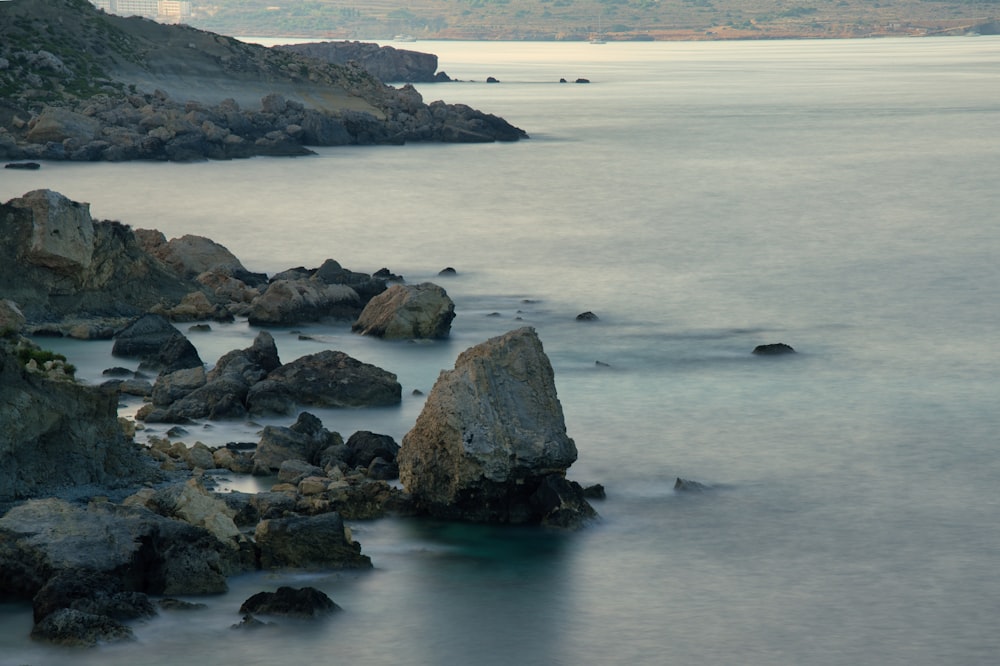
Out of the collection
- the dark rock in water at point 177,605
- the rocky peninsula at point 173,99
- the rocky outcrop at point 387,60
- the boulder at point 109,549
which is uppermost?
the boulder at point 109,549

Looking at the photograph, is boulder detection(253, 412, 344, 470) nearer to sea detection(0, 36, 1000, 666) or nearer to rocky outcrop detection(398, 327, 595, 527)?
sea detection(0, 36, 1000, 666)

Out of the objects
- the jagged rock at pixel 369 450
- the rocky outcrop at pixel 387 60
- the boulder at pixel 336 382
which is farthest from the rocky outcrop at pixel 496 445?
the rocky outcrop at pixel 387 60

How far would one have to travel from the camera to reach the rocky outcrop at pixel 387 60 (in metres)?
163

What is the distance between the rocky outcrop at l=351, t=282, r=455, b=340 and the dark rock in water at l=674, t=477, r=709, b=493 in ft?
32.2

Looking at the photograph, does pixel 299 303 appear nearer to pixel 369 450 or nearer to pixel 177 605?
pixel 369 450

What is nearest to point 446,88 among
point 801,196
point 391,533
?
point 801,196

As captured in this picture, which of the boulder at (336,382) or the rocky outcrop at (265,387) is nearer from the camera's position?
the rocky outcrop at (265,387)

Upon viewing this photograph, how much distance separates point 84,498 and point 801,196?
4348 centimetres

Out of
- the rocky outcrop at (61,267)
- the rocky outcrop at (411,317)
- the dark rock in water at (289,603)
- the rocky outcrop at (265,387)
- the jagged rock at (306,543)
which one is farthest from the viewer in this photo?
the rocky outcrop at (61,267)

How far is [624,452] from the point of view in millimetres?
22500

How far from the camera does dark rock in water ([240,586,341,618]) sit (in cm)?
1567

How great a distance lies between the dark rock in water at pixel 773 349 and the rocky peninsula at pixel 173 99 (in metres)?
48.0

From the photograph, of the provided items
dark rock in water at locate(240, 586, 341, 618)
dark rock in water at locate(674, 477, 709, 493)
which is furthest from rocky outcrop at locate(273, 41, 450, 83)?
dark rock in water at locate(240, 586, 341, 618)

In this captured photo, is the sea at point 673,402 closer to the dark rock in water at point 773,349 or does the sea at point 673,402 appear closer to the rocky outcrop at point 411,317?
the dark rock in water at point 773,349
